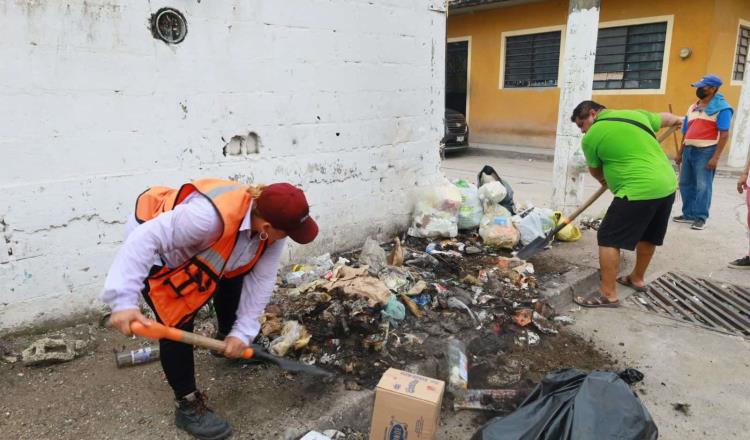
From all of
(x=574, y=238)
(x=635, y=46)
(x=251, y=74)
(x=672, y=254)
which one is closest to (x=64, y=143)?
(x=251, y=74)

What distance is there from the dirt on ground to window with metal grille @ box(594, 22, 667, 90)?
9111 millimetres

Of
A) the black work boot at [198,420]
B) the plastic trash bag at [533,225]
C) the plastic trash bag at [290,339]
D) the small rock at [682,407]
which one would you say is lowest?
the small rock at [682,407]

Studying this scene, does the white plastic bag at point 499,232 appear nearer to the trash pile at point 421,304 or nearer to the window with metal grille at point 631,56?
the trash pile at point 421,304

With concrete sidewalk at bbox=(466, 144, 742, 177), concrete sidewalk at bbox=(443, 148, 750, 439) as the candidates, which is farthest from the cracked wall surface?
A: concrete sidewalk at bbox=(466, 144, 742, 177)

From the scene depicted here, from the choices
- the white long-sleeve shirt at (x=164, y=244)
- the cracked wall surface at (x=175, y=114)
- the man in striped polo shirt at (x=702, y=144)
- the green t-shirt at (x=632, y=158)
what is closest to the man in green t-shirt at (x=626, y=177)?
the green t-shirt at (x=632, y=158)

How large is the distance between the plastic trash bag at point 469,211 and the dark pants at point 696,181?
8.80ft

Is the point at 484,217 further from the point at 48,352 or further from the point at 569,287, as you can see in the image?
the point at 48,352

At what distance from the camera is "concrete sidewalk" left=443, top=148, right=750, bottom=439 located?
2602 mm

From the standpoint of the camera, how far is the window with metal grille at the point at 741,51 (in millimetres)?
10403

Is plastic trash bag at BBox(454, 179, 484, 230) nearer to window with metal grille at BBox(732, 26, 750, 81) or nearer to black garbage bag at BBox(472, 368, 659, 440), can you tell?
black garbage bag at BBox(472, 368, 659, 440)

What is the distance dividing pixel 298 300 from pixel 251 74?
1696mm

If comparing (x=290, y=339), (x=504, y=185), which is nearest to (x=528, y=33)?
(x=504, y=185)

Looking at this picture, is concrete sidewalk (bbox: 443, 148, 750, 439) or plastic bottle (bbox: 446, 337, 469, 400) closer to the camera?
concrete sidewalk (bbox: 443, 148, 750, 439)

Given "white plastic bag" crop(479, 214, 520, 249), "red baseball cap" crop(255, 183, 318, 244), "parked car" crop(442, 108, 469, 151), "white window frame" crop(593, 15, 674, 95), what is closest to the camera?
"red baseball cap" crop(255, 183, 318, 244)
